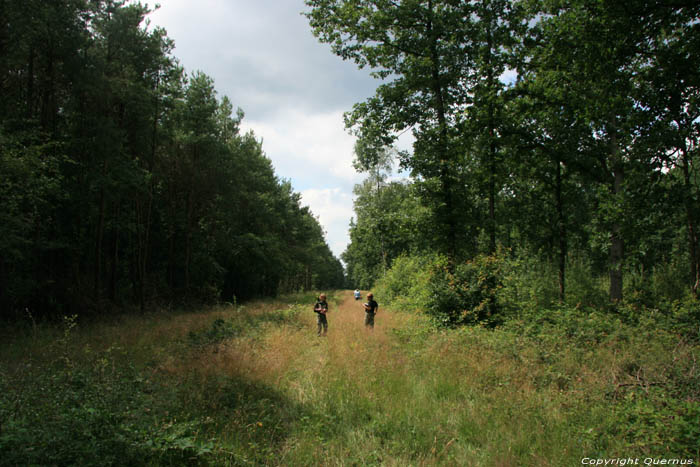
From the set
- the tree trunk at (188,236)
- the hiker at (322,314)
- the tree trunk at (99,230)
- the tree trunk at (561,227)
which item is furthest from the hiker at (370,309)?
the tree trunk at (188,236)

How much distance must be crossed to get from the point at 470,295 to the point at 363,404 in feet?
21.7

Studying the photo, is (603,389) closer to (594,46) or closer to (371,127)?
(594,46)

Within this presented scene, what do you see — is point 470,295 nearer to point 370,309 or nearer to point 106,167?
point 370,309

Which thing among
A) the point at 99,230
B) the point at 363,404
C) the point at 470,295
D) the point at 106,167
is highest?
the point at 106,167

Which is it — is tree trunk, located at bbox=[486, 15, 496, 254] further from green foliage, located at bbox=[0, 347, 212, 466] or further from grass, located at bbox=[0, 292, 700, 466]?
green foliage, located at bbox=[0, 347, 212, 466]

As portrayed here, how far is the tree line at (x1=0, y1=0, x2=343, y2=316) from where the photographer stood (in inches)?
427

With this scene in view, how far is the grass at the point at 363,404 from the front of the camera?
11.1ft

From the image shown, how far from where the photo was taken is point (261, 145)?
105 feet

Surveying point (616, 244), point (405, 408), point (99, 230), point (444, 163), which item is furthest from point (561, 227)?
point (99, 230)

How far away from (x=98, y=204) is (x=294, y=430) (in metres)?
16.8

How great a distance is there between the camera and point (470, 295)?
10.4 meters

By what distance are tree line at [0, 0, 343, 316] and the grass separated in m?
6.54

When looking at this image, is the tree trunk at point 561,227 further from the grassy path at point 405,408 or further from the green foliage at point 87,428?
the green foliage at point 87,428

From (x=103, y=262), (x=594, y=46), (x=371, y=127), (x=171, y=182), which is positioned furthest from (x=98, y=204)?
(x=594, y=46)
